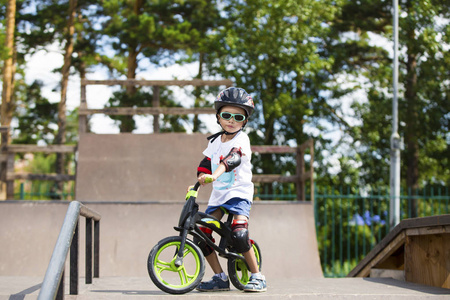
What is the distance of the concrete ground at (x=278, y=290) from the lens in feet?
14.6

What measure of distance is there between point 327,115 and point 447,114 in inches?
170

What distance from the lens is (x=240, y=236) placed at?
4.67 metres

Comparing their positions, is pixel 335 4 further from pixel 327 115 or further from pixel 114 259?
pixel 114 259

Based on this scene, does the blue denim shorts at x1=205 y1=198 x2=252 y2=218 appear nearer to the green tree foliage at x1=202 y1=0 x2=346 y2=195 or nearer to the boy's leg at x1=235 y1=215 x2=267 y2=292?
the boy's leg at x1=235 y1=215 x2=267 y2=292

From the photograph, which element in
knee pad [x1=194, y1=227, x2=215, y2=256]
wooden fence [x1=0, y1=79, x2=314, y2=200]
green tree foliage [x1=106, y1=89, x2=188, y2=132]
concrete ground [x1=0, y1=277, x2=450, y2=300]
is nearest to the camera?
concrete ground [x1=0, y1=277, x2=450, y2=300]

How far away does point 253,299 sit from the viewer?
4.28 meters

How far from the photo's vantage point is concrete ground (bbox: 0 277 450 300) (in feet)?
14.6

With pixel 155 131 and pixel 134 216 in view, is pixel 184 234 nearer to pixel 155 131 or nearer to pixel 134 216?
pixel 134 216

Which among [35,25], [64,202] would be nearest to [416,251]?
[64,202]

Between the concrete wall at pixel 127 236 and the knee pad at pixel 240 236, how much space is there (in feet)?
13.2

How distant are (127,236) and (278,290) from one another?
14.7 feet

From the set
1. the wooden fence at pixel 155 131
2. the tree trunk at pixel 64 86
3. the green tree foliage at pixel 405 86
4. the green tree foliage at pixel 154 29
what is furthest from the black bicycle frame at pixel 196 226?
the tree trunk at pixel 64 86

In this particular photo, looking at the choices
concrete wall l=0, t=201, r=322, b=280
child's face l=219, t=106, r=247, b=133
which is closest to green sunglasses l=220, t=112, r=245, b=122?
child's face l=219, t=106, r=247, b=133

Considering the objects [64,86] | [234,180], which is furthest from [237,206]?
[64,86]
